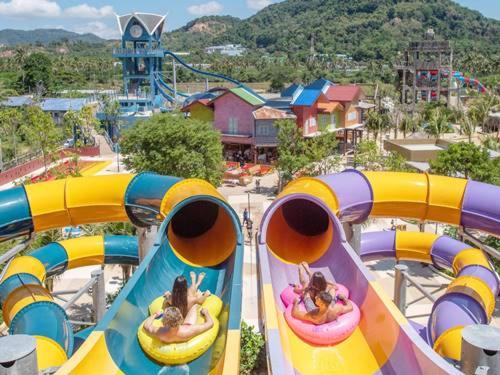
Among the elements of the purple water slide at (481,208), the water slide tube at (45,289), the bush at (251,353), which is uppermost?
the purple water slide at (481,208)

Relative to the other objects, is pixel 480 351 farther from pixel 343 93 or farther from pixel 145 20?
pixel 145 20

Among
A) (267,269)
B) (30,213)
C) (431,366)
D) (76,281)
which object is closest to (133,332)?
(267,269)

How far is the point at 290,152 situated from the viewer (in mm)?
34625

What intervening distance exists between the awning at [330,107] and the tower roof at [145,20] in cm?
2860

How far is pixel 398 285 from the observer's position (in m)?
14.0

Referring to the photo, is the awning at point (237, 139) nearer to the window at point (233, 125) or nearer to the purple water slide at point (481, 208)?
the window at point (233, 125)

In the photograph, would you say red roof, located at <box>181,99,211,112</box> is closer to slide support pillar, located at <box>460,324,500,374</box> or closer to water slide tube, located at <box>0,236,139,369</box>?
water slide tube, located at <box>0,236,139,369</box>

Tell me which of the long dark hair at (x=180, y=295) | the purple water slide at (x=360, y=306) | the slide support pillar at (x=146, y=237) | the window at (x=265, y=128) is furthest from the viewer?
the window at (x=265, y=128)

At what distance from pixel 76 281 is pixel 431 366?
16.0 m

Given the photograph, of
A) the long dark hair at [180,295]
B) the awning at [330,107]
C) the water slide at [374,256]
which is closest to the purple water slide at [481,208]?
the water slide at [374,256]

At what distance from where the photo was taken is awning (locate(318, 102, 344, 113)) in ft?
143

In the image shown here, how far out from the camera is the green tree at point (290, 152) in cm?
3312

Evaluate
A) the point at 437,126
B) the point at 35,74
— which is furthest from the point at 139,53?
the point at 35,74

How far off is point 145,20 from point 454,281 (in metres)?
58.9
